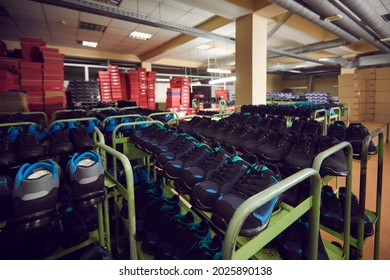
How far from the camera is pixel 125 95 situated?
Result: 9523 mm

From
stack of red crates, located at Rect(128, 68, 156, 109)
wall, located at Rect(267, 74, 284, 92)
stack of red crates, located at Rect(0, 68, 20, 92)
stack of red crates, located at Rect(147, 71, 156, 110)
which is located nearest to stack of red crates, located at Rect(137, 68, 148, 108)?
stack of red crates, located at Rect(128, 68, 156, 109)

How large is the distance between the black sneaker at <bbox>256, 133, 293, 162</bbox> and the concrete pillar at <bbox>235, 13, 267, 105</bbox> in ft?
12.4

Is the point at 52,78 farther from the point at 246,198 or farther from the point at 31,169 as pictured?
the point at 246,198

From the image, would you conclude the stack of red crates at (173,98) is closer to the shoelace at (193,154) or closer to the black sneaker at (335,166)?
the shoelace at (193,154)

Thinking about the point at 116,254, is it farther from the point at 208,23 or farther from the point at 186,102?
the point at 186,102

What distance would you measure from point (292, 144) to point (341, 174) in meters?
0.43

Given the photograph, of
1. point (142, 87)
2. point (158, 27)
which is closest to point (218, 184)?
point (158, 27)

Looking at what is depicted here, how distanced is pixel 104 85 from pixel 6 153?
7562mm

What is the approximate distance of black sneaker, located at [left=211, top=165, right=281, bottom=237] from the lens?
857 millimetres

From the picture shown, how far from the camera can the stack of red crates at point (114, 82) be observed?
8430 millimetres

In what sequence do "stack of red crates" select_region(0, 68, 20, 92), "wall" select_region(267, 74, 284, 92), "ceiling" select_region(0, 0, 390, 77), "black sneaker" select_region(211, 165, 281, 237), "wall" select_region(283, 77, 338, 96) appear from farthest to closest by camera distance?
"wall" select_region(267, 74, 284, 92) < "wall" select_region(283, 77, 338, 96) < "ceiling" select_region(0, 0, 390, 77) < "stack of red crates" select_region(0, 68, 20, 92) < "black sneaker" select_region(211, 165, 281, 237)

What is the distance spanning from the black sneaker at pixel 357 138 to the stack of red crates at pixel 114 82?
806cm

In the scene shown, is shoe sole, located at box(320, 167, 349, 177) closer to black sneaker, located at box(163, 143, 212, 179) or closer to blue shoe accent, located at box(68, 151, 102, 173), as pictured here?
black sneaker, located at box(163, 143, 212, 179)
